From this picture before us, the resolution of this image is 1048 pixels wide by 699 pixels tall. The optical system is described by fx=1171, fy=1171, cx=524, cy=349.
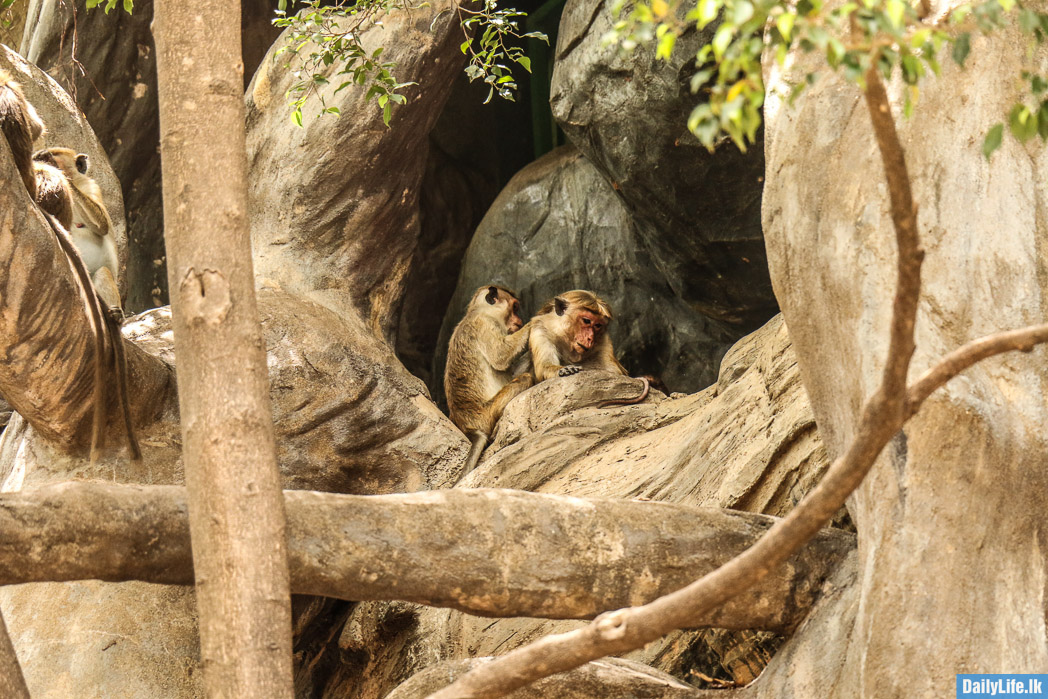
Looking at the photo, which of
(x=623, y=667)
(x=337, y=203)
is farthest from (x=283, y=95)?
(x=623, y=667)

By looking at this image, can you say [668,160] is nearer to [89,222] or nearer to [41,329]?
[89,222]

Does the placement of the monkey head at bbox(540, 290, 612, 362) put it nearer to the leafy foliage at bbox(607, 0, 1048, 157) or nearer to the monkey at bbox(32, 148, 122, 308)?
the monkey at bbox(32, 148, 122, 308)

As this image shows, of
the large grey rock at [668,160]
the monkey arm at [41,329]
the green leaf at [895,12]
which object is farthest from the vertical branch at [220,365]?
the large grey rock at [668,160]

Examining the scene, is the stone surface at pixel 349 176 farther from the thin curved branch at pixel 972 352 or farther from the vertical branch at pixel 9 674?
the thin curved branch at pixel 972 352

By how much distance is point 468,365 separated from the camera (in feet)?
27.6

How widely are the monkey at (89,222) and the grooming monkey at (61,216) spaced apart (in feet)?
4.63

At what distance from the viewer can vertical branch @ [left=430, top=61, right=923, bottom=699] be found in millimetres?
1740

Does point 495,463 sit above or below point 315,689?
above

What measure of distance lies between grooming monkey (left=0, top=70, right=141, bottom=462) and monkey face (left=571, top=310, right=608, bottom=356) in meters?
3.26

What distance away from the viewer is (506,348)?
27.6 feet

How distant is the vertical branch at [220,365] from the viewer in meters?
2.25

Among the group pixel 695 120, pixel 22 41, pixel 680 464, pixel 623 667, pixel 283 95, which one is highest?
pixel 22 41

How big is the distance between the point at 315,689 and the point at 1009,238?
454cm

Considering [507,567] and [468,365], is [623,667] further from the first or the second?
[468,365]
